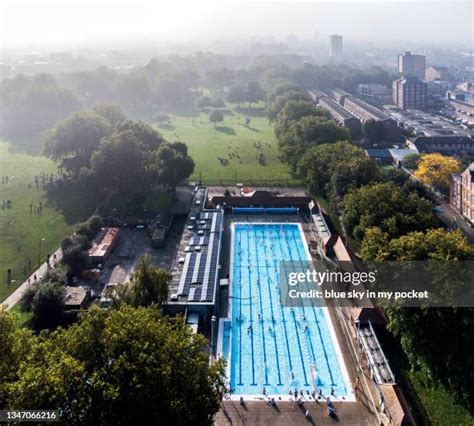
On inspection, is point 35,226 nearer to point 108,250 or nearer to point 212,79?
point 108,250

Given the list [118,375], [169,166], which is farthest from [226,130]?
[118,375]

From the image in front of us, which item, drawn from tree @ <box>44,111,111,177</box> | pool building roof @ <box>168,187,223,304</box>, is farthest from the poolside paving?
tree @ <box>44,111,111,177</box>

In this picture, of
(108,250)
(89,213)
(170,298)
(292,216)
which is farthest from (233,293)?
(89,213)

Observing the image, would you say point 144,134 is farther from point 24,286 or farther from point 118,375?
point 118,375

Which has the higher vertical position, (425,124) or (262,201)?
(262,201)

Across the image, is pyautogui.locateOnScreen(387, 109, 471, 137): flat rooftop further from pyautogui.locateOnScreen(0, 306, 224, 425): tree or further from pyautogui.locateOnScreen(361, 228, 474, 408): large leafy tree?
pyautogui.locateOnScreen(0, 306, 224, 425): tree

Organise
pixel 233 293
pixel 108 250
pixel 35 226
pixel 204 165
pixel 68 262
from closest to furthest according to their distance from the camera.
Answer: pixel 233 293 → pixel 68 262 → pixel 108 250 → pixel 35 226 → pixel 204 165

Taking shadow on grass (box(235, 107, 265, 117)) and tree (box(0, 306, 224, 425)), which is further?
shadow on grass (box(235, 107, 265, 117))
